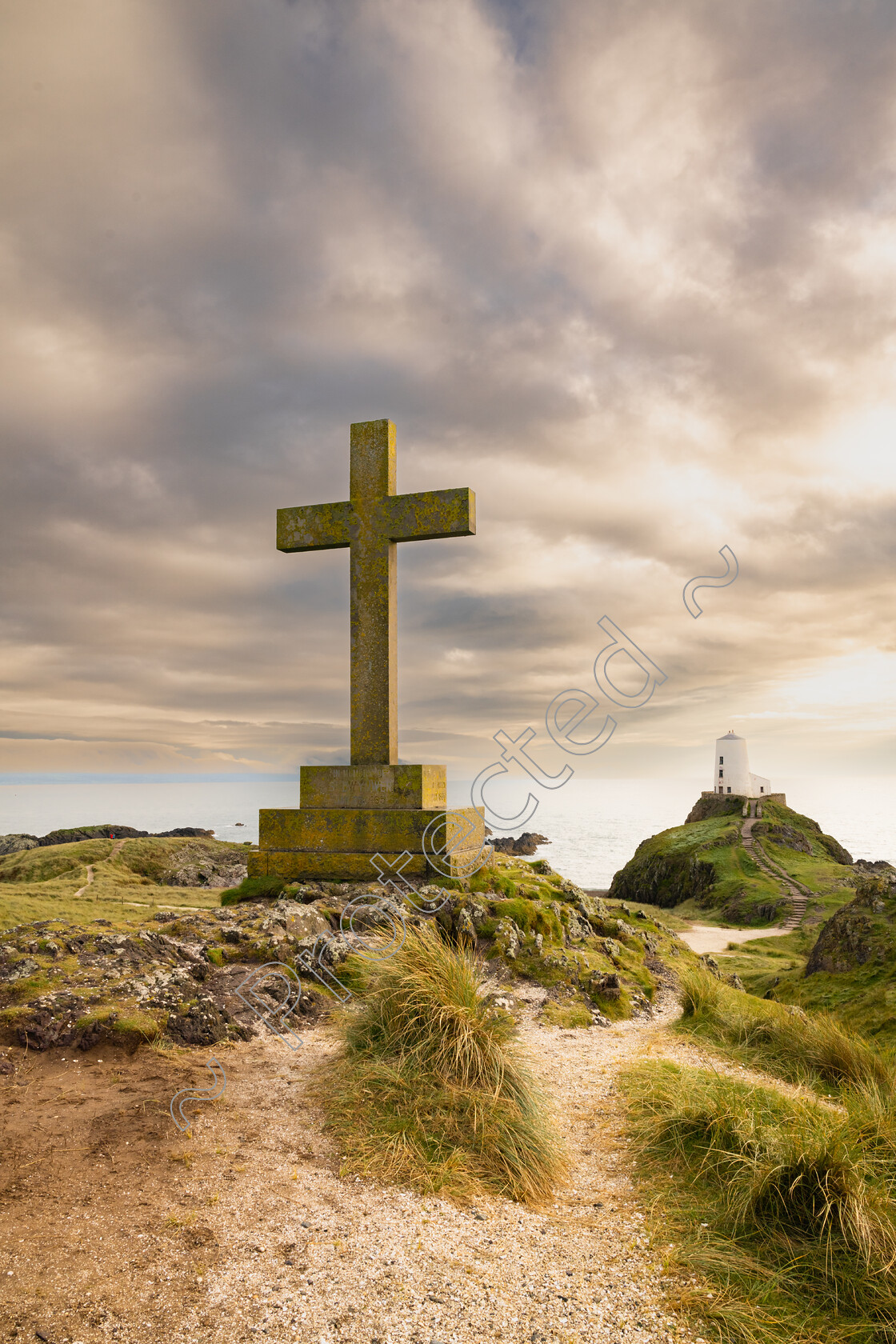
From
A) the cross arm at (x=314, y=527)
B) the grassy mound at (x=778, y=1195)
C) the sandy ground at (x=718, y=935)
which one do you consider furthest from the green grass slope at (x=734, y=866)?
the grassy mound at (x=778, y=1195)

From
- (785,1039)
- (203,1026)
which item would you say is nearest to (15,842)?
(203,1026)

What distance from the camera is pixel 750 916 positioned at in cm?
3644

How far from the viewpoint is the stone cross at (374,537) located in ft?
31.0

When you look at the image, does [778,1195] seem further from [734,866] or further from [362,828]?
[734,866]

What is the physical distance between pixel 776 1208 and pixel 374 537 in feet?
26.2

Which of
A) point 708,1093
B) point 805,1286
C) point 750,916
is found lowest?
point 750,916

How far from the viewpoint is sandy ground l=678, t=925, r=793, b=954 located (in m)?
26.2

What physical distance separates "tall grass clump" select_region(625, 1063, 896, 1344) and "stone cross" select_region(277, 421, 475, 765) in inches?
223

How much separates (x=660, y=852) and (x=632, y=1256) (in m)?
51.1

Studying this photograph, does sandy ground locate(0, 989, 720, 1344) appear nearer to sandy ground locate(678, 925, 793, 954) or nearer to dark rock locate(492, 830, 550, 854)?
sandy ground locate(678, 925, 793, 954)

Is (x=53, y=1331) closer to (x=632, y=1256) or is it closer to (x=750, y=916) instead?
(x=632, y=1256)

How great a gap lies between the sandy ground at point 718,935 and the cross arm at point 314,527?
67.2ft

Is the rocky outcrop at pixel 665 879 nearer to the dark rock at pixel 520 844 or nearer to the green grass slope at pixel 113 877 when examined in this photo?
the dark rock at pixel 520 844

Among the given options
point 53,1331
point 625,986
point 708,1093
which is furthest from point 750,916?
point 53,1331
